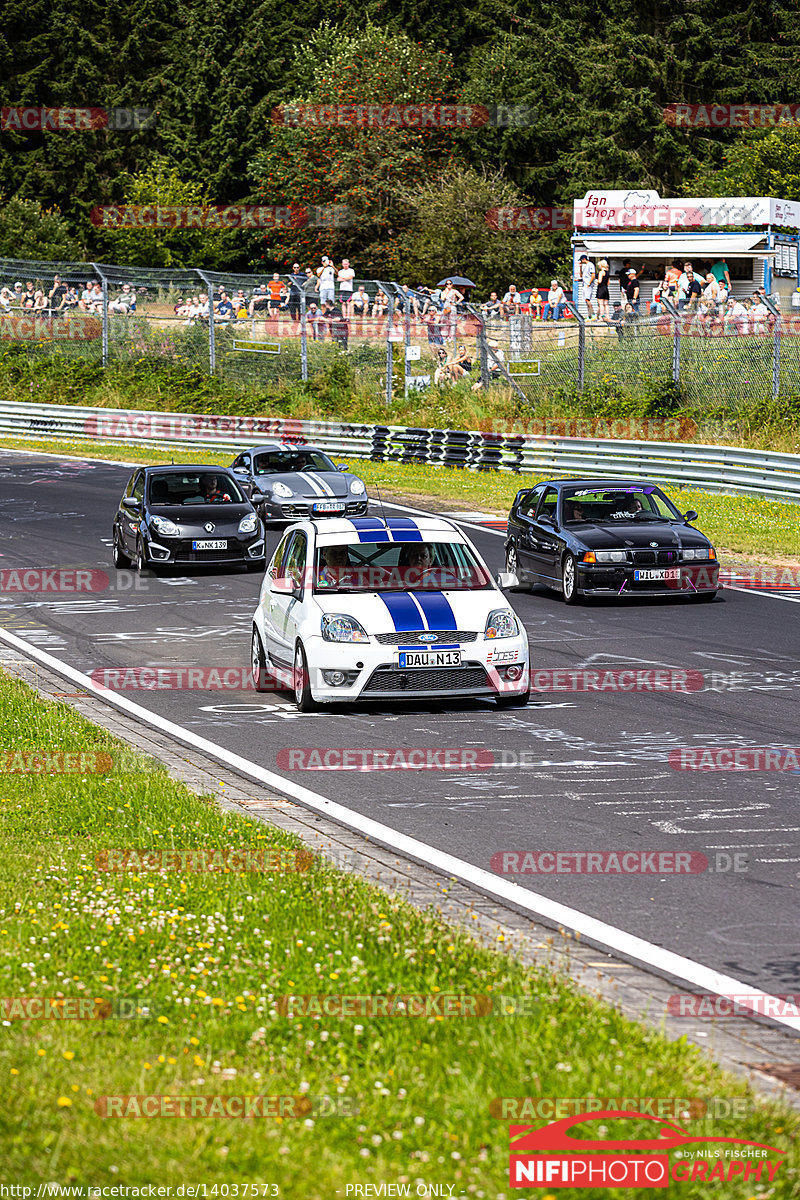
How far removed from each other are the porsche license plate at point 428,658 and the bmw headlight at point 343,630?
0.32m

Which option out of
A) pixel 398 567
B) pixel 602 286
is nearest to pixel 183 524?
pixel 398 567

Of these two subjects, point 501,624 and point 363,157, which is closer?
point 501,624

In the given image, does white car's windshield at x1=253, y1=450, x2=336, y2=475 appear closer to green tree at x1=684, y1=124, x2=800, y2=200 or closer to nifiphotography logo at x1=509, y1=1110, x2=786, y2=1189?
nifiphotography logo at x1=509, y1=1110, x2=786, y2=1189

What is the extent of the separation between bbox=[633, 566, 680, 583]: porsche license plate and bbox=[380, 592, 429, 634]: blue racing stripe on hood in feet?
21.2

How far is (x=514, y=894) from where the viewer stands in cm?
743

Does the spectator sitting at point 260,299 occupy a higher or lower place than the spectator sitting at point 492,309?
higher

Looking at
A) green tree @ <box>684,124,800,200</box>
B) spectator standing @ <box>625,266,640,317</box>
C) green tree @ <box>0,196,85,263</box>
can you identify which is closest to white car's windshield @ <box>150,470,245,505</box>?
spectator standing @ <box>625,266,640,317</box>

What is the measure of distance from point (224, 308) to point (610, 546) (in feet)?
86.0

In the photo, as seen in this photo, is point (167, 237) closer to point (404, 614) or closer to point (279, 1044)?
point (404, 614)

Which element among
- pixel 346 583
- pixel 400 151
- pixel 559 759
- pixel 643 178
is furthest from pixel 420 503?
pixel 643 178

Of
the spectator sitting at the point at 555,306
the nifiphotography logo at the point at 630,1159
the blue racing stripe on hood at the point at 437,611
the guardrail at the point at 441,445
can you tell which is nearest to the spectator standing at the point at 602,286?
the spectator sitting at the point at 555,306

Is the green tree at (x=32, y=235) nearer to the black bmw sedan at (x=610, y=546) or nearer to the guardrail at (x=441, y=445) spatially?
the guardrail at (x=441, y=445)

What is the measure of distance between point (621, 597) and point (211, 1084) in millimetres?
14905

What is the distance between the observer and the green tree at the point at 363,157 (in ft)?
208
